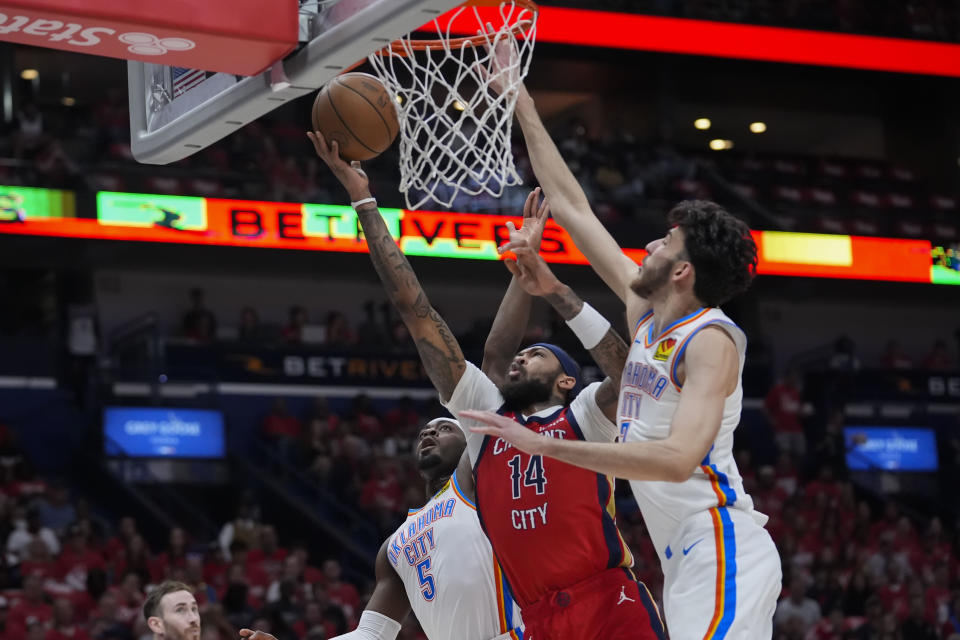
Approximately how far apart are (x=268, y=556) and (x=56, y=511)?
2009mm

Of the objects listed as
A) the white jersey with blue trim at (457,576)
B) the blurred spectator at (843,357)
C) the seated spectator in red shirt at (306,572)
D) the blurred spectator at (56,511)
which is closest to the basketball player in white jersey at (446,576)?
the white jersey with blue trim at (457,576)

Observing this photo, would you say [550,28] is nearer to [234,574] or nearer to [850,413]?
[850,413]

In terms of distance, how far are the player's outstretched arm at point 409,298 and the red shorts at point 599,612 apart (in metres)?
0.74

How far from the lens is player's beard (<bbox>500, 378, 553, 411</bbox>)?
445 cm

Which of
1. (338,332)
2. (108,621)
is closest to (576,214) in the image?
(108,621)

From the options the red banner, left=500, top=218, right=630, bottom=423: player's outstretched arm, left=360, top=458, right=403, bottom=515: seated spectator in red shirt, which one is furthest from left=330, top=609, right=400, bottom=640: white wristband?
left=360, top=458, right=403, bottom=515: seated spectator in red shirt

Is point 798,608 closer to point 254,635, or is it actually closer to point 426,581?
point 426,581

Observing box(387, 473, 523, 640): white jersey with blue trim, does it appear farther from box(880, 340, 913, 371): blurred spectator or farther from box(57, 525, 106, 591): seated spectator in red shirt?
box(880, 340, 913, 371): blurred spectator

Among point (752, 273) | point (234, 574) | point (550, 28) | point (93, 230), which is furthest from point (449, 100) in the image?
point (550, 28)

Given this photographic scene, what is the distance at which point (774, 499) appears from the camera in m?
14.8

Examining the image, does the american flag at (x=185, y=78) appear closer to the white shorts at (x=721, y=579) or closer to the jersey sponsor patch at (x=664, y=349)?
the jersey sponsor patch at (x=664, y=349)

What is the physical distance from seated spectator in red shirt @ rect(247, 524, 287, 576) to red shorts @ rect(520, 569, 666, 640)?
24.7 feet

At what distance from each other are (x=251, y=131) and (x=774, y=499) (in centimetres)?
751

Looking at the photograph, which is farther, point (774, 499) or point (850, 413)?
point (850, 413)
